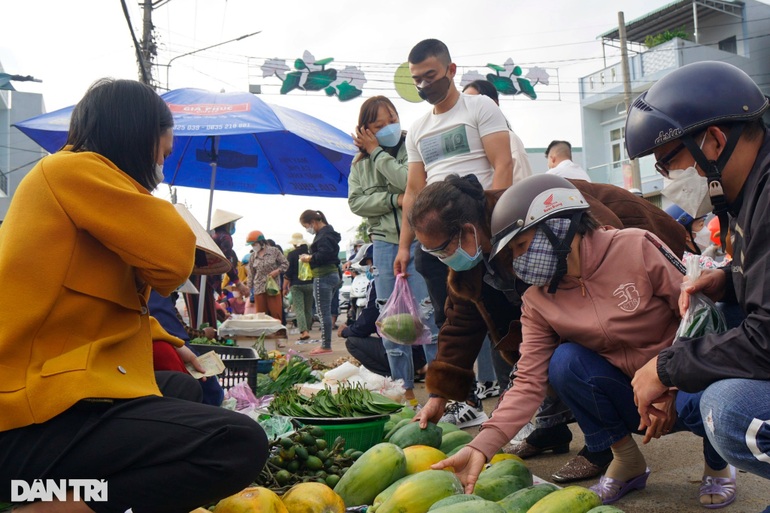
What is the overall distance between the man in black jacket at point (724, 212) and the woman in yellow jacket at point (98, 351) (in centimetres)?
145

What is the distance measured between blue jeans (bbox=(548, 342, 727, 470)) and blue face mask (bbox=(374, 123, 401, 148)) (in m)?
2.84

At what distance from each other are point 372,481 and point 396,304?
2.09 metres

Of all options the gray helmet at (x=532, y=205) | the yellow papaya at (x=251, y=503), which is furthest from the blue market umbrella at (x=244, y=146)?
the yellow papaya at (x=251, y=503)

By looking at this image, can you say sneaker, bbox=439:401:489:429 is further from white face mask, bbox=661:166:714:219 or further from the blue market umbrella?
the blue market umbrella

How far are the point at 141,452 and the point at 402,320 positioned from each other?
9.14 feet

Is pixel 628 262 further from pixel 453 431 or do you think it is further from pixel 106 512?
pixel 106 512

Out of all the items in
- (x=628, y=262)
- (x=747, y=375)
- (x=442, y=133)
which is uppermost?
(x=442, y=133)

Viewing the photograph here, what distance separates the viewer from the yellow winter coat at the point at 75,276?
6.31 feet

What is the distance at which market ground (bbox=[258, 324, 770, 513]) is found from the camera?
2.73 meters

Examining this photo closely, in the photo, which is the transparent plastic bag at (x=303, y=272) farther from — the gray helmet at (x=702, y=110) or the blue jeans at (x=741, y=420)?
the blue jeans at (x=741, y=420)

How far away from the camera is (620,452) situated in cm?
287

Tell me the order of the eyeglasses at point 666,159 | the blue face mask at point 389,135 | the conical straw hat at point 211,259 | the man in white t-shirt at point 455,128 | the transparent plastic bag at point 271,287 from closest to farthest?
the eyeglasses at point 666,159
the man in white t-shirt at point 455,128
the blue face mask at point 389,135
the conical straw hat at point 211,259
the transparent plastic bag at point 271,287

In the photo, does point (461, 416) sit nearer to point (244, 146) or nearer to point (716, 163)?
point (716, 163)

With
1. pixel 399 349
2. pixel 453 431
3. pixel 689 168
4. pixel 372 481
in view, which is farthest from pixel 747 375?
pixel 399 349
